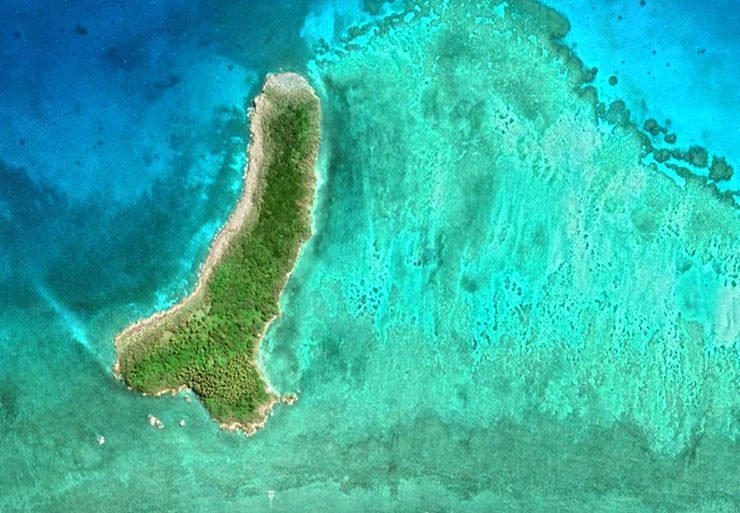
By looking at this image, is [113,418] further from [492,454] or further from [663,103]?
[663,103]

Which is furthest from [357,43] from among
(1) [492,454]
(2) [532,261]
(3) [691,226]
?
(1) [492,454]

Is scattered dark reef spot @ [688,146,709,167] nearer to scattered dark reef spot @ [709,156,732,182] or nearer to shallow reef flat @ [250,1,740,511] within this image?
scattered dark reef spot @ [709,156,732,182]

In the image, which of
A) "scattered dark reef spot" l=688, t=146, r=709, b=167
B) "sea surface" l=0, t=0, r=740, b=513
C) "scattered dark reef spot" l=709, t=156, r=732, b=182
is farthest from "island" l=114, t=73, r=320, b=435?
"scattered dark reef spot" l=709, t=156, r=732, b=182

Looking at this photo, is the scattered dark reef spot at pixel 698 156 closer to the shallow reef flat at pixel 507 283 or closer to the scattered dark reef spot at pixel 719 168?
the scattered dark reef spot at pixel 719 168

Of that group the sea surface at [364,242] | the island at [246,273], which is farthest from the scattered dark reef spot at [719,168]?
the island at [246,273]

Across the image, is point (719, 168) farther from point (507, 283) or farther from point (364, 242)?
point (364, 242)
